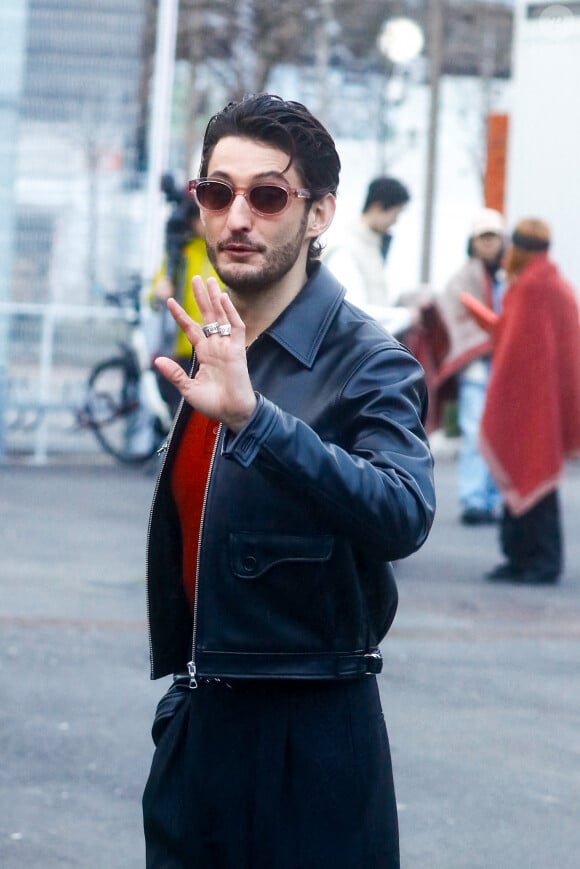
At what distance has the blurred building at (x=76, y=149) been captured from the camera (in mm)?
14469

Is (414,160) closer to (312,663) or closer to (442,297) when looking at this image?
(442,297)

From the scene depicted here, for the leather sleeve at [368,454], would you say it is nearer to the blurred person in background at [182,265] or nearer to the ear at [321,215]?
the ear at [321,215]

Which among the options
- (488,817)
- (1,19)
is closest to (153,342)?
(1,19)

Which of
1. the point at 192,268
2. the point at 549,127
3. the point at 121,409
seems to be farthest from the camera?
the point at 549,127

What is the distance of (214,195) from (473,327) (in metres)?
8.13

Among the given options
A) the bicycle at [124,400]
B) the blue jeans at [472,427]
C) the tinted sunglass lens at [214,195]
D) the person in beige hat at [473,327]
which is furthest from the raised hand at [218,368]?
the bicycle at [124,400]

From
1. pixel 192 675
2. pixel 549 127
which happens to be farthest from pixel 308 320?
pixel 549 127

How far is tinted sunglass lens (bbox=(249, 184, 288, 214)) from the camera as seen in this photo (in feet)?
8.78

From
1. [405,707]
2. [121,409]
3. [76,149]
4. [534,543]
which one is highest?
[76,149]

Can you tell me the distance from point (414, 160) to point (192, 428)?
51.6m

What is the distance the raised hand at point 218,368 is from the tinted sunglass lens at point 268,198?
0.21 m

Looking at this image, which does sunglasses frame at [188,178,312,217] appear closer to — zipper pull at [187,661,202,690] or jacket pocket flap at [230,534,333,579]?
jacket pocket flap at [230,534,333,579]

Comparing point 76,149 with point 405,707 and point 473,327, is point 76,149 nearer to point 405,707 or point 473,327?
point 473,327

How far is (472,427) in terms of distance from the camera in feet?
36.9
